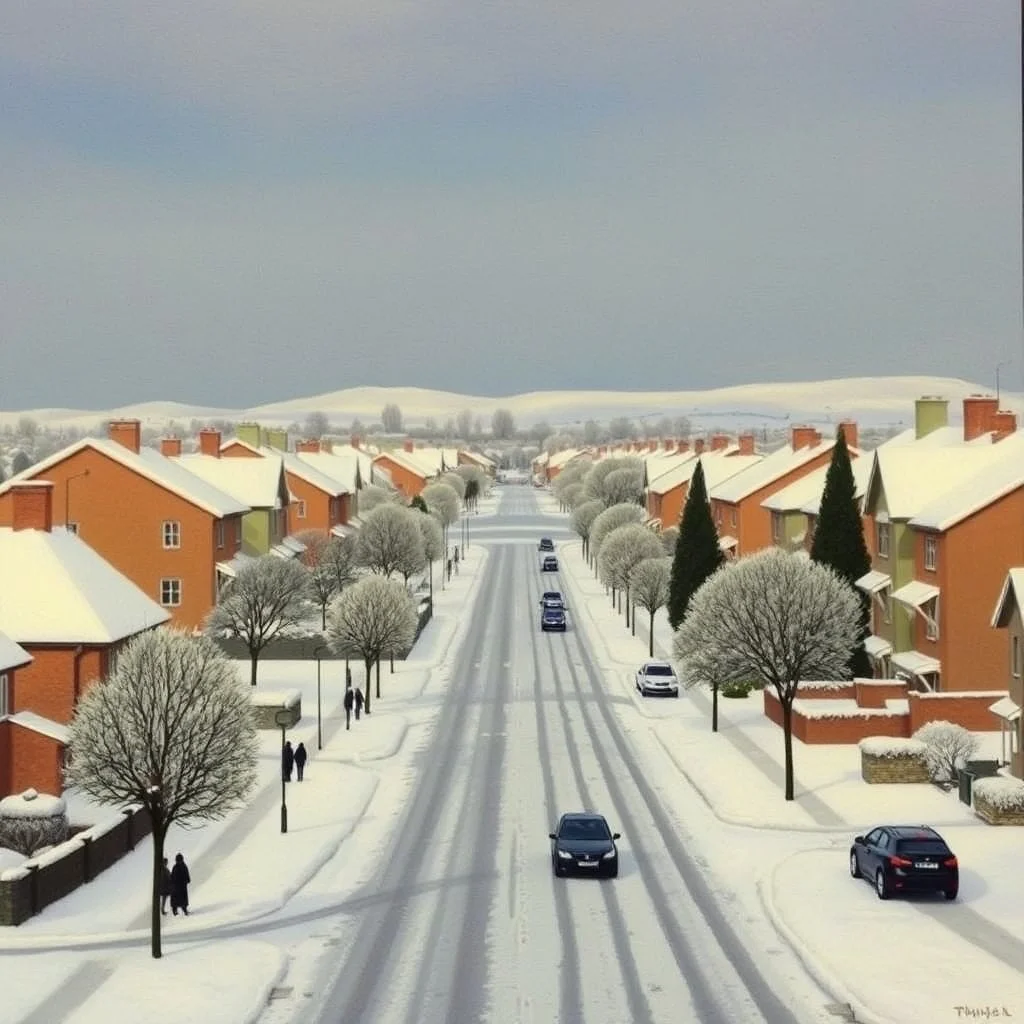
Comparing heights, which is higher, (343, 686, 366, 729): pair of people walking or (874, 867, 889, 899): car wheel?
(343, 686, 366, 729): pair of people walking

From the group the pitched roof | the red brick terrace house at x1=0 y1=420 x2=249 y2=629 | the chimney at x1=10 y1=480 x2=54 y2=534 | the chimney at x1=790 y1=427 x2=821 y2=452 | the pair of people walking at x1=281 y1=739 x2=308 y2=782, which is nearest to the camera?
the pair of people walking at x1=281 y1=739 x2=308 y2=782

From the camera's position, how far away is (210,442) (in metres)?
99.1

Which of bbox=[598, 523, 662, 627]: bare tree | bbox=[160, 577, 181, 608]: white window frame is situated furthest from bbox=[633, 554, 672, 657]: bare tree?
bbox=[160, 577, 181, 608]: white window frame

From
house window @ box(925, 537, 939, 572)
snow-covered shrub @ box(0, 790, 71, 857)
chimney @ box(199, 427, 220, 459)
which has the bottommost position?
snow-covered shrub @ box(0, 790, 71, 857)

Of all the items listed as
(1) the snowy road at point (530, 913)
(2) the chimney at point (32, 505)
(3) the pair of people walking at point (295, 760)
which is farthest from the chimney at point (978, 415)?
(2) the chimney at point (32, 505)

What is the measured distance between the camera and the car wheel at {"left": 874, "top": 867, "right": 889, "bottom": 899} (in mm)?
33094

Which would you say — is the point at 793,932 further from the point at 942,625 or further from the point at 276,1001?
the point at 942,625

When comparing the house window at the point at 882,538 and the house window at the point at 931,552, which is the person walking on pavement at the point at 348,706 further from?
the house window at the point at 882,538

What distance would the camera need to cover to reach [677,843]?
130 ft

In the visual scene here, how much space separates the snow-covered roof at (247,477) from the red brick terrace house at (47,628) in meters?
37.3

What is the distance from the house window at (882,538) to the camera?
218 ft

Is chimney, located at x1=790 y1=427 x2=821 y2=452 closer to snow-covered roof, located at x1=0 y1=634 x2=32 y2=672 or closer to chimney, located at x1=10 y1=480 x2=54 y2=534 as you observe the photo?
chimney, located at x1=10 y1=480 x2=54 y2=534

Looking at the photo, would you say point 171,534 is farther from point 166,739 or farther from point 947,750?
point 166,739

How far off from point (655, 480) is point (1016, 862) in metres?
105
